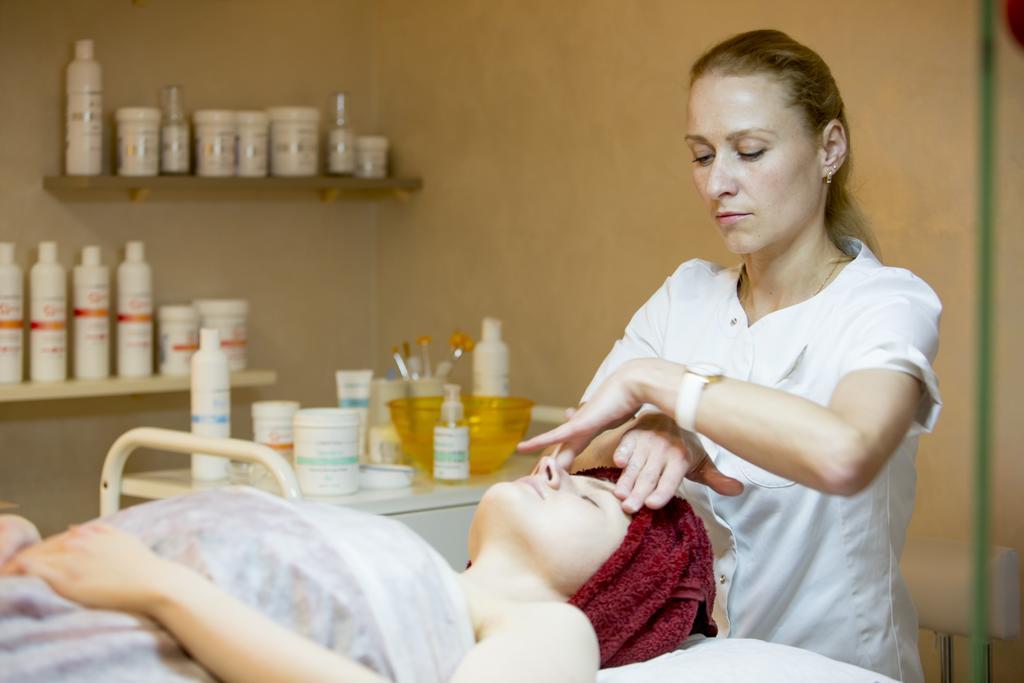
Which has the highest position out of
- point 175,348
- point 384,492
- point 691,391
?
point 691,391

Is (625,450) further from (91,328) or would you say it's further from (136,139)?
(136,139)

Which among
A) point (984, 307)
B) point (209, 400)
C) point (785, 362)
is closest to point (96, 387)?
point (209, 400)

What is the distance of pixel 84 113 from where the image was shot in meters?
2.67

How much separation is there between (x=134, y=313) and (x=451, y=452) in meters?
0.93

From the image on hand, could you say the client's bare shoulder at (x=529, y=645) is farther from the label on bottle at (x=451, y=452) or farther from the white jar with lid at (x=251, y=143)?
the white jar with lid at (x=251, y=143)

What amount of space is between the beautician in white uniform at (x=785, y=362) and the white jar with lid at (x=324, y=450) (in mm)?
657

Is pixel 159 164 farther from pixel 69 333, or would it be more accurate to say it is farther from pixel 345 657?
pixel 345 657

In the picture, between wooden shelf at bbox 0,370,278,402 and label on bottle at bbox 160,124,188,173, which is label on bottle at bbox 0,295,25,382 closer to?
wooden shelf at bbox 0,370,278,402

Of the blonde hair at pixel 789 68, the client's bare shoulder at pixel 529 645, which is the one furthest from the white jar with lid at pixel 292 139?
the client's bare shoulder at pixel 529 645

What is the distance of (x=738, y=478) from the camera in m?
1.49

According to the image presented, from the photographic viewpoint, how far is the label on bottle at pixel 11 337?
2.50m

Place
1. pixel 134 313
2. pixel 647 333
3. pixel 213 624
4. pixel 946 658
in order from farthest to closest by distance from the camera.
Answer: pixel 134 313 → pixel 946 658 → pixel 647 333 → pixel 213 624

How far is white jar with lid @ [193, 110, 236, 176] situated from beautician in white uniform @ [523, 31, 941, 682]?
1556mm

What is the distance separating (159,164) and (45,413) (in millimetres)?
642
